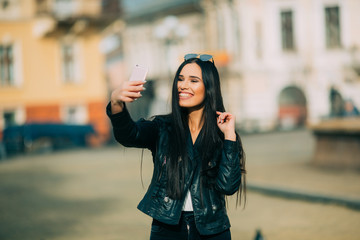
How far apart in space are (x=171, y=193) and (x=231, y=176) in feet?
1.13

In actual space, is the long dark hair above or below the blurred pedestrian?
above

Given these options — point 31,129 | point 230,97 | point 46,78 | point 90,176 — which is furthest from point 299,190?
point 230,97

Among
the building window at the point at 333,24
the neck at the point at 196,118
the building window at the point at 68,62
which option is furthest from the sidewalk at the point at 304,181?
the building window at the point at 333,24

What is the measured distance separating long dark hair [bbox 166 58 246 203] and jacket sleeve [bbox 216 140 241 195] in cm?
10

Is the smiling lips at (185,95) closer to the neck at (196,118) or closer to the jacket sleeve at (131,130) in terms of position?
the neck at (196,118)

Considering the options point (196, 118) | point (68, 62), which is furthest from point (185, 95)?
point (68, 62)

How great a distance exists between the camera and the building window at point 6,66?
92.7 feet

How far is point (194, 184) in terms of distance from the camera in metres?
3.17

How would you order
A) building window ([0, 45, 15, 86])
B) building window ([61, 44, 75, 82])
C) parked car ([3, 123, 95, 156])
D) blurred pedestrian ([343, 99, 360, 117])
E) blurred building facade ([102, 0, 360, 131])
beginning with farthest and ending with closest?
1. blurred building facade ([102, 0, 360, 131])
2. building window ([61, 44, 75, 82])
3. building window ([0, 45, 15, 86])
4. parked car ([3, 123, 95, 156])
5. blurred pedestrian ([343, 99, 360, 117])

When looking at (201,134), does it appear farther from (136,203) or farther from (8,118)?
(8,118)

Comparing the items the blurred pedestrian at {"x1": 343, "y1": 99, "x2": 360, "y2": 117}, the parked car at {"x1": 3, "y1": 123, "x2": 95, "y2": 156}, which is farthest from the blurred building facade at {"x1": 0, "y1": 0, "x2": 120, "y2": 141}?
the blurred pedestrian at {"x1": 343, "y1": 99, "x2": 360, "y2": 117}

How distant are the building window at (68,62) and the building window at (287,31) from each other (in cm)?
1487

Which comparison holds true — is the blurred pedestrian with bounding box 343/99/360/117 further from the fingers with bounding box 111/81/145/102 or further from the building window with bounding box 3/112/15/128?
the building window with bounding box 3/112/15/128

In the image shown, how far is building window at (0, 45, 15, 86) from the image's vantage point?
2827 centimetres
